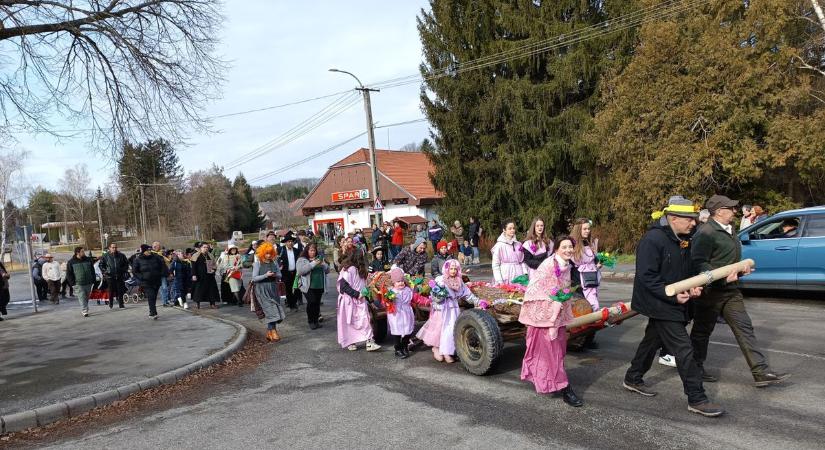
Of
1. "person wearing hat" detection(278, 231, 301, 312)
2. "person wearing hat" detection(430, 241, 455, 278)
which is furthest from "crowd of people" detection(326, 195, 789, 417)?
"person wearing hat" detection(278, 231, 301, 312)

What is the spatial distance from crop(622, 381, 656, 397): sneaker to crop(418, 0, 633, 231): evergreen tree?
17.3 meters

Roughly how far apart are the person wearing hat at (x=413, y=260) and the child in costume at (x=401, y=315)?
72cm

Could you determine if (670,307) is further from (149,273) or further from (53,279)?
(53,279)

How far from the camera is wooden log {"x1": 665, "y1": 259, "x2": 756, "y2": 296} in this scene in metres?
4.98

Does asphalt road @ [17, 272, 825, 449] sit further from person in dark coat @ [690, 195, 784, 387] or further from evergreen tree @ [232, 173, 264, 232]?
evergreen tree @ [232, 173, 264, 232]

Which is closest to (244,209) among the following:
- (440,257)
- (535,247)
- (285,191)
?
(285,191)

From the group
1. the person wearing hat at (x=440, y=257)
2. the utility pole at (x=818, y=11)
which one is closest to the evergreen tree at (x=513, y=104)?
the utility pole at (x=818, y=11)

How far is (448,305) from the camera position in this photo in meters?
7.57

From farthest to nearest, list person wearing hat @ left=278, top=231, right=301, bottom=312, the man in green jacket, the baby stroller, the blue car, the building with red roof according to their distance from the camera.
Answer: the building with red roof
the baby stroller
the man in green jacket
person wearing hat @ left=278, top=231, right=301, bottom=312
the blue car

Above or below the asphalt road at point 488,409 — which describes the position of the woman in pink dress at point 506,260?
above

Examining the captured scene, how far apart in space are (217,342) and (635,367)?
7280mm

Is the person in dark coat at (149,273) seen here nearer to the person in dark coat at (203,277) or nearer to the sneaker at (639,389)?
the person in dark coat at (203,277)

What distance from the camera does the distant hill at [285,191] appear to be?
120 meters

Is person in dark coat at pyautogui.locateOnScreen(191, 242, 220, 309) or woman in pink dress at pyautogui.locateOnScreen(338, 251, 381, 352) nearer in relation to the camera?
woman in pink dress at pyautogui.locateOnScreen(338, 251, 381, 352)
